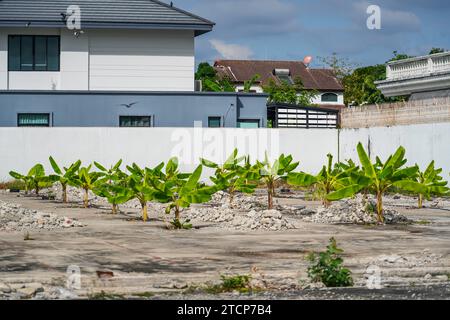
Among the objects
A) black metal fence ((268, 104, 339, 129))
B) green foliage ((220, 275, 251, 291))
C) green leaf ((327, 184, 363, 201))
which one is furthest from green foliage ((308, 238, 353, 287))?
black metal fence ((268, 104, 339, 129))

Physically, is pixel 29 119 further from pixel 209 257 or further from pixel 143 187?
pixel 209 257

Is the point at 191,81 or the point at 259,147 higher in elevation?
the point at 191,81

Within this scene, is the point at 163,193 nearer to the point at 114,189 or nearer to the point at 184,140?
the point at 114,189

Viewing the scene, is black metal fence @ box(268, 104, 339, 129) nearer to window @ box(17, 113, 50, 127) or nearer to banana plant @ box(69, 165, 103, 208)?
window @ box(17, 113, 50, 127)

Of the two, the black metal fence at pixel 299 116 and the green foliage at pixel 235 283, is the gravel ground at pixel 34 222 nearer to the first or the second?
the green foliage at pixel 235 283

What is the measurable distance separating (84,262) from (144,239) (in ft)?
10.2

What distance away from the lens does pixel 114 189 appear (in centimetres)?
1878

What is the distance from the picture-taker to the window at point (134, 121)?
3788cm

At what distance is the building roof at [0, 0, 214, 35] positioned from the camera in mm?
39375

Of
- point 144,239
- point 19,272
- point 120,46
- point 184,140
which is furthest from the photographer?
point 120,46

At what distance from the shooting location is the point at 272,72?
97938 mm

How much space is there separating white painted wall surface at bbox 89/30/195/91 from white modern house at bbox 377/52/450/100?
945 centimetres

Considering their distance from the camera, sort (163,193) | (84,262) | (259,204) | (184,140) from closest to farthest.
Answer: (84,262) → (163,193) → (259,204) → (184,140)

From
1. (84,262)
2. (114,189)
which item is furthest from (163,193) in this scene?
(84,262)
